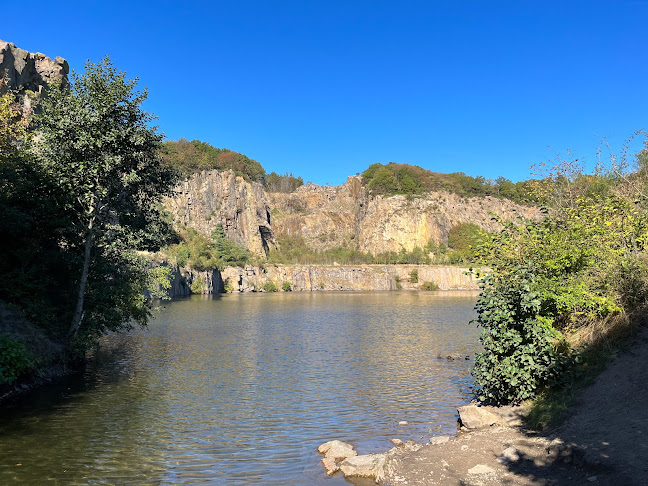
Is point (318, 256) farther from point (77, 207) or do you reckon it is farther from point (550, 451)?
point (550, 451)

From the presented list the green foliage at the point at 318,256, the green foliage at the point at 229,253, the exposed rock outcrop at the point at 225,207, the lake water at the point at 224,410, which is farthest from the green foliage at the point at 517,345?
the green foliage at the point at 318,256

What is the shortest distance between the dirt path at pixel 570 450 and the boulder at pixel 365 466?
0.21 metres

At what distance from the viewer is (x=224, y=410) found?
16.3 metres

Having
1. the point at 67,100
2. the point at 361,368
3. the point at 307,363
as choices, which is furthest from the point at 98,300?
the point at 361,368

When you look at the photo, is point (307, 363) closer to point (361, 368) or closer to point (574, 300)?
point (361, 368)

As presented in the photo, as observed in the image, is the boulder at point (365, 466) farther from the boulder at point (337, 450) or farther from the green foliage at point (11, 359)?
the green foliage at point (11, 359)

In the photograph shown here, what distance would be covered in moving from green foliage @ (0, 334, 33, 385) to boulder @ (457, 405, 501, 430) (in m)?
14.7

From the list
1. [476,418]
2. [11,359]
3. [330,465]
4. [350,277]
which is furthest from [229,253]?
[330,465]

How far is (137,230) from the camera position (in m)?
24.4

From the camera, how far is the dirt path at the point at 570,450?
822 cm

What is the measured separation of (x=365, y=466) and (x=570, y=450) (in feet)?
13.7

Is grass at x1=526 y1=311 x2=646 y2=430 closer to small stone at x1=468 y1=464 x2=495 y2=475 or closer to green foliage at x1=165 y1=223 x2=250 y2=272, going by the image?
small stone at x1=468 y1=464 x2=495 y2=475

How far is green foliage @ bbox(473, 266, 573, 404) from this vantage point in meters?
12.2

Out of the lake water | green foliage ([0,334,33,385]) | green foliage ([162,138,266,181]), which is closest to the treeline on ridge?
green foliage ([162,138,266,181])
